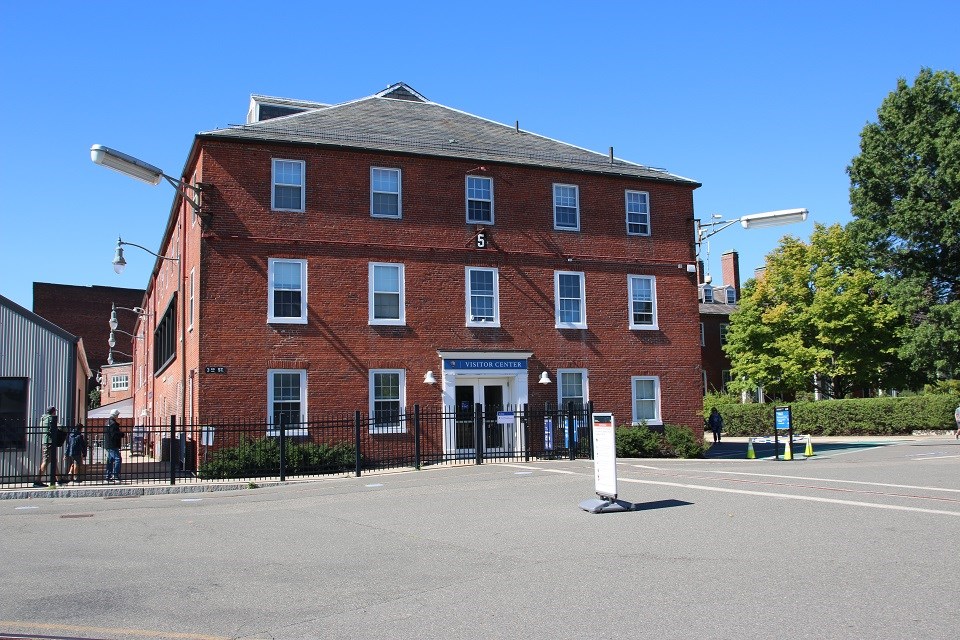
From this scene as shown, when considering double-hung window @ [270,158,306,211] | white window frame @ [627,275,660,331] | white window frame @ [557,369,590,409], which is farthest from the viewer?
white window frame @ [627,275,660,331]

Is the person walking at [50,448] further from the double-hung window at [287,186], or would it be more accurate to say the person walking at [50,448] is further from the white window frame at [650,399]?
the white window frame at [650,399]

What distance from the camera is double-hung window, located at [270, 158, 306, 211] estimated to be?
25094mm

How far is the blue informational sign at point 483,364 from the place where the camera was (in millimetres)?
26109

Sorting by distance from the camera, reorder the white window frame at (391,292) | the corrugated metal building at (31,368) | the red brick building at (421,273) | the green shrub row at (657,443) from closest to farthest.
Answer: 1. the corrugated metal building at (31,368)
2. the red brick building at (421,273)
3. the white window frame at (391,292)
4. the green shrub row at (657,443)

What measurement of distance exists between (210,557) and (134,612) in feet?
8.87

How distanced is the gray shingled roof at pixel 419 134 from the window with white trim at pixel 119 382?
4664cm

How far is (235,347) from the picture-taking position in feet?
78.8

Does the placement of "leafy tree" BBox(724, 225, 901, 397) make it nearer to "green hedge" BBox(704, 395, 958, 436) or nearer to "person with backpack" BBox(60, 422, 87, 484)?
"green hedge" BBox(704, 395, 958, 436)

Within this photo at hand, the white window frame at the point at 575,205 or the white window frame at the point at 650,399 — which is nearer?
the white window frame at the point at 575,205

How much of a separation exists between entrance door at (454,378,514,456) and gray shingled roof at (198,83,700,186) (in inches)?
282

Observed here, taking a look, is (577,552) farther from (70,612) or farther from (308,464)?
(308,464)

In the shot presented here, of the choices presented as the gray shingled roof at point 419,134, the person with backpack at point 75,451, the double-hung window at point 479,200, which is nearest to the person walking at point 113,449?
the person with backpack at point 75,451

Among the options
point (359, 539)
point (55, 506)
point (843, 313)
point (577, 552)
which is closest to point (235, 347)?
point (55, 506)

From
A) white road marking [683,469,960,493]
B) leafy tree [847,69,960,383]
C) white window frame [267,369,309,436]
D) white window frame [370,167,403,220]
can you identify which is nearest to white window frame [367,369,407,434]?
white window frame [267,369,309,436]
